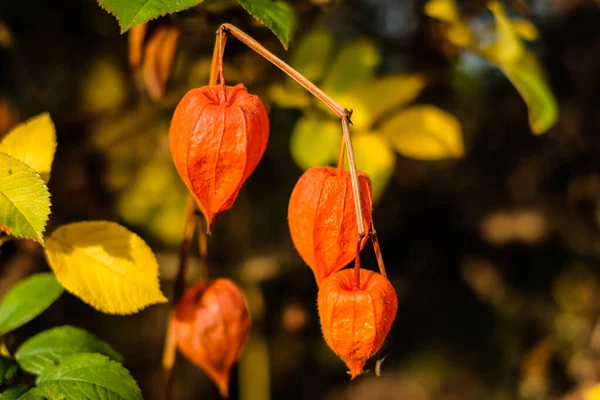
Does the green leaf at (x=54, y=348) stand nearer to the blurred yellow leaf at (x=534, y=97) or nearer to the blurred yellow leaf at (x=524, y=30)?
the blurred yellow leaf at (x=534, y=97)

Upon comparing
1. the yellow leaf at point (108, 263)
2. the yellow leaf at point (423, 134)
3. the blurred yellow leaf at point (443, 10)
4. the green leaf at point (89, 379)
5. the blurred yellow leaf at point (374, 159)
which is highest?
the blurred yellow leaf at point (443, 10)

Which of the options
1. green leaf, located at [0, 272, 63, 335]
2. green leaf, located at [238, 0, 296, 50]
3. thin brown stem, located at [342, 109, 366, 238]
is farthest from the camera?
green leaf, located at [0, 272, 63, 335]

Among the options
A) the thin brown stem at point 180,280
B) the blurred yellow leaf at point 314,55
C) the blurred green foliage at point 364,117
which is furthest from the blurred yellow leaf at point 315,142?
the thin brown stem at point 180,280

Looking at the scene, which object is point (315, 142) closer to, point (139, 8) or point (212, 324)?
point (212, 324)

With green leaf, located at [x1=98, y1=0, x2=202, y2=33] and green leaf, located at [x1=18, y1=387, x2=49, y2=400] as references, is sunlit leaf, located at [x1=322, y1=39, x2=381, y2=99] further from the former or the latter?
green leaf, located at [x1=18, y1=387, x2=49, y2=400]

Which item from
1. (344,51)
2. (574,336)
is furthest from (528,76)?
(574,336)

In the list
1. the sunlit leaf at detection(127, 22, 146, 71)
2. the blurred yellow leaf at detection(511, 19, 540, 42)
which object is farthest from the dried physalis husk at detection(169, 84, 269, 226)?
the blurred yellow leaf at detection(511, 19, 540, 42)
